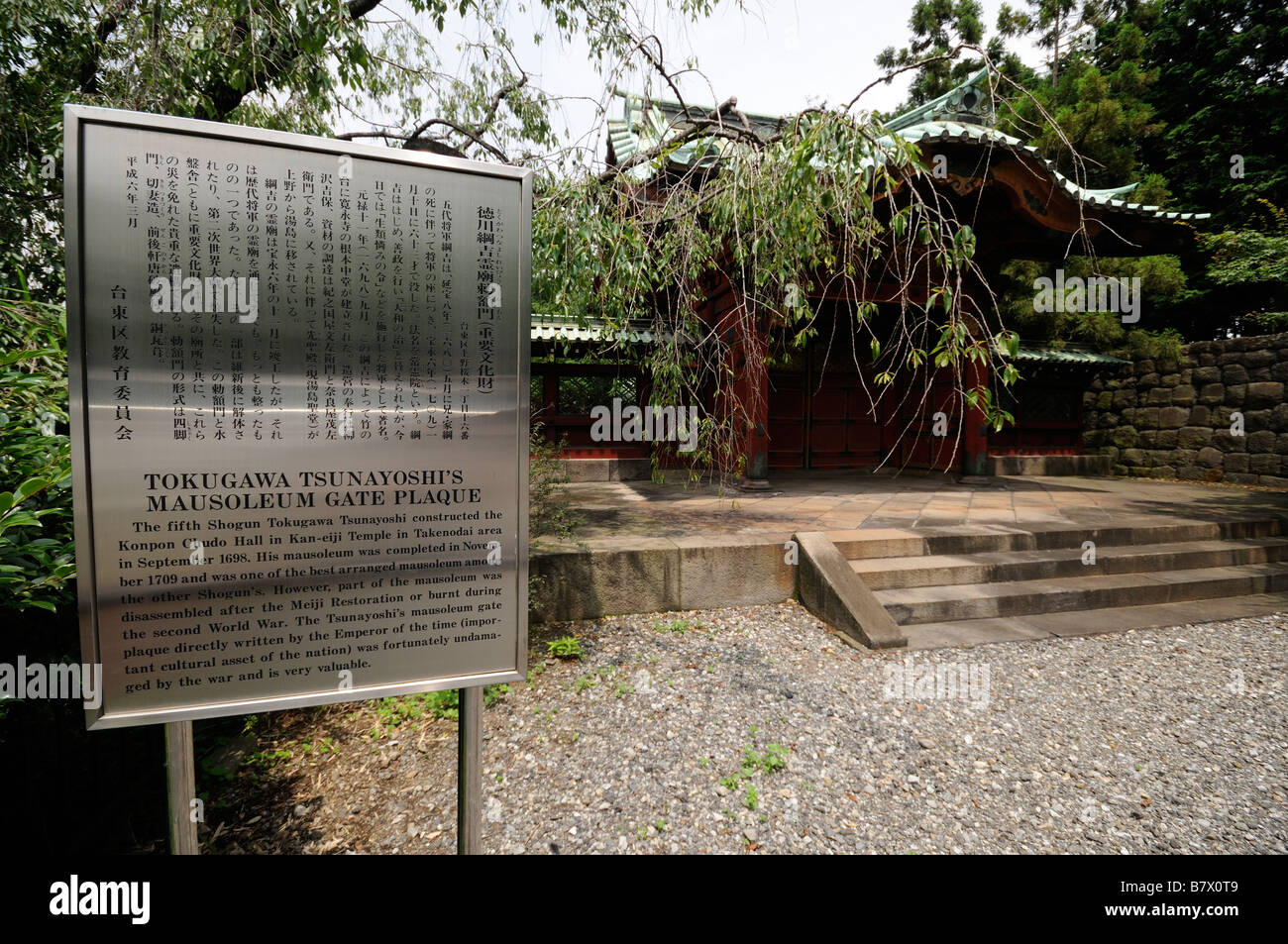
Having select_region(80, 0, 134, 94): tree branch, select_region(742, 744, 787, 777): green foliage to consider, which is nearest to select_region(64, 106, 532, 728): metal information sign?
select_region(742, 744, 787, 777): green foliage

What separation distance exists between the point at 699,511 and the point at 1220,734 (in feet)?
13.5

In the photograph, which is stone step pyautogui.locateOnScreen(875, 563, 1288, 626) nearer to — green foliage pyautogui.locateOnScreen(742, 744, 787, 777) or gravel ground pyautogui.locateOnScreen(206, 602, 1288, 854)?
gravel ground pyautogui.locateOnScreen(206, 602, 1288, 854)

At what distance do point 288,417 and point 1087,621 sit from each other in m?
5.39

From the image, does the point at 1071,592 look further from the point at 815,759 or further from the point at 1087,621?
the point at 815,759

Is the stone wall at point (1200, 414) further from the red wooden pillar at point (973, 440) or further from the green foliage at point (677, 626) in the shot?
the green foliage at point (677, 626)

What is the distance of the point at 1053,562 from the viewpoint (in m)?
4.98

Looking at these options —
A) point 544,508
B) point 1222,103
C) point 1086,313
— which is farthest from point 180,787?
point 1222,103

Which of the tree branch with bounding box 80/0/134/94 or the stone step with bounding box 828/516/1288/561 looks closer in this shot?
the tree branch with bounding box 80/0/134/94

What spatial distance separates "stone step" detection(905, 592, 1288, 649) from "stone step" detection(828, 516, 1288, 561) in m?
0.77

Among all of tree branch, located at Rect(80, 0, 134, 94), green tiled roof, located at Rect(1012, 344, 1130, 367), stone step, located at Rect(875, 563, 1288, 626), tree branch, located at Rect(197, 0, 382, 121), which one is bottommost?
stone step, located at Rect(875, 563, 1288, 626)

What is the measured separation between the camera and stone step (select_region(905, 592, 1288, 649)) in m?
4.03

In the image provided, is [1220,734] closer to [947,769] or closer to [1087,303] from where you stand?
[947,769]
